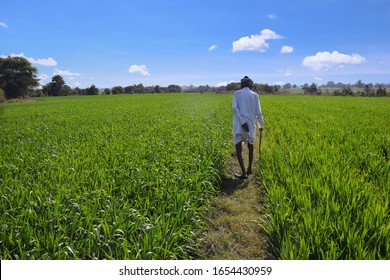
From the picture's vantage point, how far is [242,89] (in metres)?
6.50

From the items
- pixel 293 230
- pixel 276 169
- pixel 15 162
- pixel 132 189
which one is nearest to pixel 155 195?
pixel 132 189

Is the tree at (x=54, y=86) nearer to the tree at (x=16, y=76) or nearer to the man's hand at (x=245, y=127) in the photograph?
the tree at (x=16, y=76)

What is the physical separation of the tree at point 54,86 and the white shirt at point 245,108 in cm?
8944

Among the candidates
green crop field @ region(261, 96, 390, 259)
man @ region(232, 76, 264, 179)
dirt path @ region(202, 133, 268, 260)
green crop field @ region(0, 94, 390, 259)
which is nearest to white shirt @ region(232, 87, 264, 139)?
man @ region(232, 76, 264, 179)

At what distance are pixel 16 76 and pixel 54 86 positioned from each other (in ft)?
81.9

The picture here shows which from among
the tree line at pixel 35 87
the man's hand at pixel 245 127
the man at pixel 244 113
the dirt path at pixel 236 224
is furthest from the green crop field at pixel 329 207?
the tree line at pixel 35 87

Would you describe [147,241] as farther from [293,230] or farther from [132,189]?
[293,230]

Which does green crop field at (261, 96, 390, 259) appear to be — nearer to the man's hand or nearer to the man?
the man

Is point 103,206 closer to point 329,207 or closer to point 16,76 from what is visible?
point 329,207

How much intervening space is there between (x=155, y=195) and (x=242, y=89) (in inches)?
138

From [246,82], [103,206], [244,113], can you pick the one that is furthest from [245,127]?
[103,206]

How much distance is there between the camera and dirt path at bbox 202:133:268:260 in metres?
3.69

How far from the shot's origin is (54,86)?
272 feet

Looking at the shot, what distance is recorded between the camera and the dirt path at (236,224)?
145 inches
